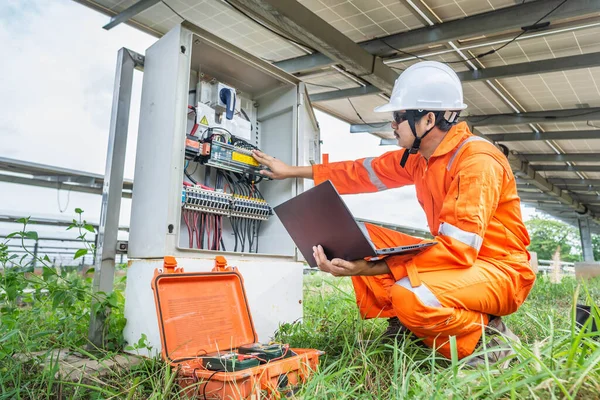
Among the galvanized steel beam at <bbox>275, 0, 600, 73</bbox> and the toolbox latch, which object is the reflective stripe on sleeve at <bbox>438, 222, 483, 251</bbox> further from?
the galvanized steel beam at <bbox>275, 0, 600, 73</bbox>

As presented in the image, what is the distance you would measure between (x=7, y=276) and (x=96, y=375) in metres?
0.61

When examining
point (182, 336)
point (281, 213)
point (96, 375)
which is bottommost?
point (96, 375)

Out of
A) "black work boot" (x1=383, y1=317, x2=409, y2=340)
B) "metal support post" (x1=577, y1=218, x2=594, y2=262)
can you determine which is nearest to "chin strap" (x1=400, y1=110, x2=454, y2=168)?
"black work boot" (x1=383, y1=317, x2=409, y2=340)

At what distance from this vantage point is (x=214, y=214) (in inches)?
86.3

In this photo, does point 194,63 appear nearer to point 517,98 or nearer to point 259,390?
point 259,390

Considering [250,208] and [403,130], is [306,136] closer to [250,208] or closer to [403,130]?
[250,208]

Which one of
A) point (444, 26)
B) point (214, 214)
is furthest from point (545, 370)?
point (444, 26)

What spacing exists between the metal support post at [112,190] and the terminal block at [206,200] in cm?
33

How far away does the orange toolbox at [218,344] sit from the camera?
3.98 ft

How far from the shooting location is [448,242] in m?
1.56

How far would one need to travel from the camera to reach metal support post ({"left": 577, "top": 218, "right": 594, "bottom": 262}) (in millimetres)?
12047

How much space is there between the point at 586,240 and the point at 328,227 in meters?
13.3

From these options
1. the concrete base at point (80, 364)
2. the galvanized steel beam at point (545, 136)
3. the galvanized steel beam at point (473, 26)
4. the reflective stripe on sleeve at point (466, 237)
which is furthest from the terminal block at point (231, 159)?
the galvanized steel beam at point (545, 136)

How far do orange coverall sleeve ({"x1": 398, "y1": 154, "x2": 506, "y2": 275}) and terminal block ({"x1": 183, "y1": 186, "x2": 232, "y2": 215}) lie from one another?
89 cm
